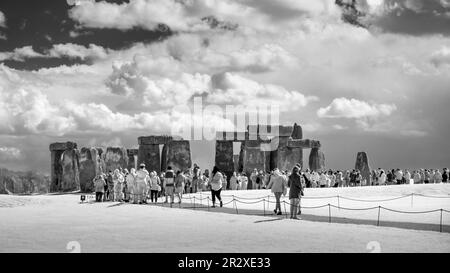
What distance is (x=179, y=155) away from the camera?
29609mm

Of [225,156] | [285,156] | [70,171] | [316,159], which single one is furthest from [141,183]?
[316,159]

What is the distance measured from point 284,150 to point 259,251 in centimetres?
2533

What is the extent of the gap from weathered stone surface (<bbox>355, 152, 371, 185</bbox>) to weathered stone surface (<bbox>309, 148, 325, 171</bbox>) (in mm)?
2271

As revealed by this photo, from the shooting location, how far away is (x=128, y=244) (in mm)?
8805

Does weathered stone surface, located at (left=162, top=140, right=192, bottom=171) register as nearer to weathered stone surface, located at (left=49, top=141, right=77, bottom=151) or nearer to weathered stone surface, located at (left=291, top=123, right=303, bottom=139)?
weathered stone surface, located at (left=49, top=141, right=77, bottom=151)

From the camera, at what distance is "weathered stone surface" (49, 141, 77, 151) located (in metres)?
30.2

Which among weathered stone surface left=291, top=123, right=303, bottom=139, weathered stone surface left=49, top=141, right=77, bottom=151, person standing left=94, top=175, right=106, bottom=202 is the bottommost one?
person standing left=94, top=175, right=106, bottom=202

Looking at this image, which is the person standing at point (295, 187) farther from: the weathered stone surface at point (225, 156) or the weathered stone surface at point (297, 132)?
the weathered stone surface at point (297, 132)

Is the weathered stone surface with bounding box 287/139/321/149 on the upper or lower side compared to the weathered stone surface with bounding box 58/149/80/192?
upper

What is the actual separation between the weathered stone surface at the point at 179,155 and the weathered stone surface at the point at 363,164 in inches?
459

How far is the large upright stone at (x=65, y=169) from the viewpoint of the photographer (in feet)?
97.0

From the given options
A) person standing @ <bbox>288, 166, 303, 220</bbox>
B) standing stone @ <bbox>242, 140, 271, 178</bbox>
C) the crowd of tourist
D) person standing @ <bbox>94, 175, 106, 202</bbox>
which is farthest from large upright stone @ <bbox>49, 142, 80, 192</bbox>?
person standing @ <bbox>288, 166, 303, 220</bbox>
